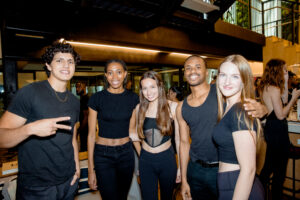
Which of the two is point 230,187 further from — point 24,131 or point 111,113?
point 24,131

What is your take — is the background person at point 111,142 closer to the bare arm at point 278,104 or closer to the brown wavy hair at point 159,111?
the brown wavy hair at point 159,111

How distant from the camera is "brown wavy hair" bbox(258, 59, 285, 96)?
2412 mm

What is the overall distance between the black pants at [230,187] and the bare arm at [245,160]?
0.08 meters

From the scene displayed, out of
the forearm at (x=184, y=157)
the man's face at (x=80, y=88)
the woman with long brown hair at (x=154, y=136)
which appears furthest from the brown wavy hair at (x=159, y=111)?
the man's face at (x=80, y=88)

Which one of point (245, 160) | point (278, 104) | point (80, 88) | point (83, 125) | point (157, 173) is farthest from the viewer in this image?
point (83, 125)

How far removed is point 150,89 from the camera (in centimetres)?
201

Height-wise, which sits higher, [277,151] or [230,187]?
[230,187]

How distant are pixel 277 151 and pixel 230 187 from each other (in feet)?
5.69

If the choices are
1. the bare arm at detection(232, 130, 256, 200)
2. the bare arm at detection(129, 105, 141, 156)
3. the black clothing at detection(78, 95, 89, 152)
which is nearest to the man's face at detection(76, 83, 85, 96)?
the black clothing at detection(78, 95, 89, 152)

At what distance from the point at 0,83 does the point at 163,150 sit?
3844 mm

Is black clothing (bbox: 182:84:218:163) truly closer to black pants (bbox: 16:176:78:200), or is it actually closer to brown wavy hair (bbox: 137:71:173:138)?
brown wavy hair (bbox: 137:71:173:138)

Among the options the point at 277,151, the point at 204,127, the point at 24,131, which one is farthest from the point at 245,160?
the point at 277,151

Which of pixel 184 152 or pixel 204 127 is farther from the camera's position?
pixel 184 152

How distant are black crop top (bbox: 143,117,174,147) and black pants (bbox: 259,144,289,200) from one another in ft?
5.36
